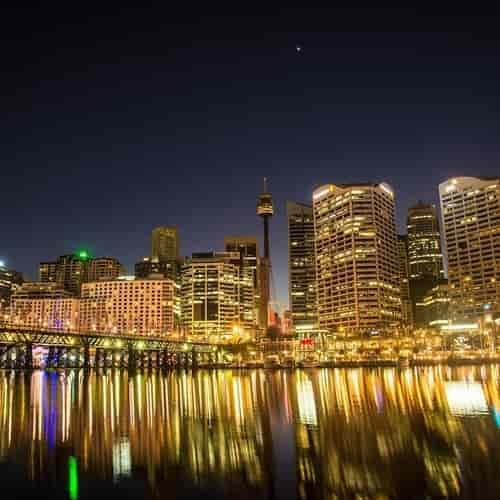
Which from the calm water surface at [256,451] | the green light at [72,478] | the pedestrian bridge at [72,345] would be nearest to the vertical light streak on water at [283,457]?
the calm water surface at [256,451]

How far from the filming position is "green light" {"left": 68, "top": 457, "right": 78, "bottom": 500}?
62.8 ft

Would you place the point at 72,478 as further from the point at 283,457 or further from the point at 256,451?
the point at 283,457

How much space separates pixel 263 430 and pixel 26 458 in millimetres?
14139

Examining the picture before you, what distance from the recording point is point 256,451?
26016 millimetres

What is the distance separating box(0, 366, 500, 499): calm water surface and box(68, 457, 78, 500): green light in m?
0.05

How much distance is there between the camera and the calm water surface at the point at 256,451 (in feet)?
63.1

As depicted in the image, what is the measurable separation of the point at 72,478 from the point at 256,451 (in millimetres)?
9248

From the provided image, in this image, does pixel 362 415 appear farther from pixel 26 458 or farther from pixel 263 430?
pixel 26 458

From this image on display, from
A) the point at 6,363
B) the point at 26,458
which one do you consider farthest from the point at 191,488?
the point at 6,363

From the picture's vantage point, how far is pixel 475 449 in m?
24.4

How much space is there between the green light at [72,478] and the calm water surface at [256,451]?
0.15 feet

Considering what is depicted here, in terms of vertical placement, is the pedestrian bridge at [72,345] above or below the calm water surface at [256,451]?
above

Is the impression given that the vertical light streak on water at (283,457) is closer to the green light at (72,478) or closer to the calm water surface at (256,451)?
the calm water surface at (256,451)

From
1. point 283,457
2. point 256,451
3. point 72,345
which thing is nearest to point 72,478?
point 256,451
